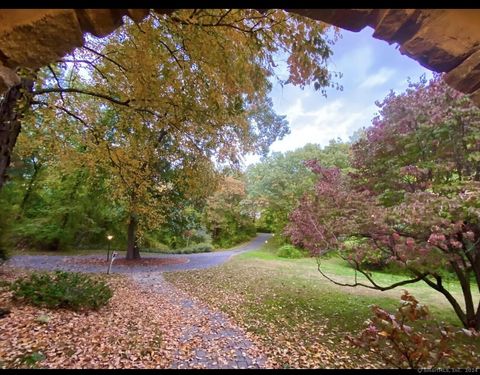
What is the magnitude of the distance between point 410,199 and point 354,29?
14.0 feet

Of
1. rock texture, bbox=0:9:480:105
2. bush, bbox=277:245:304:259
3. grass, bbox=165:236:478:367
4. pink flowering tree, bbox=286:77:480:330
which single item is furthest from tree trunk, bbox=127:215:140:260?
rock texture, bbox=0:9:480:105

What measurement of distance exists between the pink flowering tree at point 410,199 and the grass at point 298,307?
1455 mm

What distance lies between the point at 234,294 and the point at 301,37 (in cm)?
724

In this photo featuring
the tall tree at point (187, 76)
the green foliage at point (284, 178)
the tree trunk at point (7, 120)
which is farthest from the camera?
the green foliage at point (284, 178)

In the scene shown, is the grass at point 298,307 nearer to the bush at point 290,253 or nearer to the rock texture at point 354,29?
the rock texture at point 354,29

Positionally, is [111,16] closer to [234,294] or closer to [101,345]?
[101,345]

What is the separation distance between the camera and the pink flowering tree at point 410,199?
457 cm

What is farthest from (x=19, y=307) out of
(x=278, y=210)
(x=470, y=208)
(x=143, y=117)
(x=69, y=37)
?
(x=278, y=210)

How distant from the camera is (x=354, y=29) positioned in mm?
1601

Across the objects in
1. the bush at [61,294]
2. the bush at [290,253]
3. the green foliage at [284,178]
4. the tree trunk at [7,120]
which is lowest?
the bush at [61,294]

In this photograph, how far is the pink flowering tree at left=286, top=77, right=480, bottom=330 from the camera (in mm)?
4566

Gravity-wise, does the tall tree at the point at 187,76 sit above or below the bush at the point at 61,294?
above

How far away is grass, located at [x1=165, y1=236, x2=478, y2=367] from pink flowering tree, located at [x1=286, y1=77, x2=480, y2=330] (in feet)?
4.77

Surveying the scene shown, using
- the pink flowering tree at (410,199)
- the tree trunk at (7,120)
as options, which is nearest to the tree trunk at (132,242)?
the tree trunk at (7,120)
